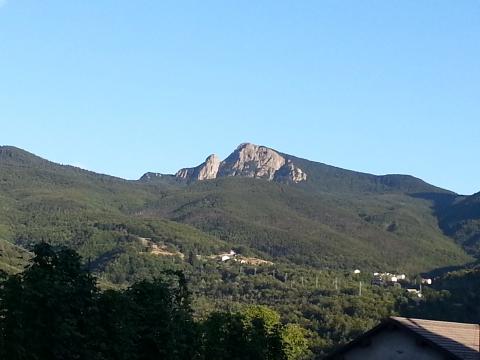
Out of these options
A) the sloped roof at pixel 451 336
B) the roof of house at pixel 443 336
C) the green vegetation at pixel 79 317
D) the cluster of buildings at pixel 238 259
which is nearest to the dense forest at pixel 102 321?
the green vegetation at pixel 79 317

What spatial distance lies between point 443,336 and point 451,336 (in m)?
0.56

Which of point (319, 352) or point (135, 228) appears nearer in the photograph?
point (319, 352)

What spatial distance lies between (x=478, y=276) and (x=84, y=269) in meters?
85.2

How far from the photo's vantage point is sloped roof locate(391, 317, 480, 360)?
937 inches

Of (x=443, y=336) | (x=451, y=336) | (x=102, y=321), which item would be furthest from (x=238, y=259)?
(x=102, y=321)

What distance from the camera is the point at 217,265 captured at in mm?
178000

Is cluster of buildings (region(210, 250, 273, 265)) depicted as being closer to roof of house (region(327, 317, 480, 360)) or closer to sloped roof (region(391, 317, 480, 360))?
roof of house (region(327, 317, 480, 360))

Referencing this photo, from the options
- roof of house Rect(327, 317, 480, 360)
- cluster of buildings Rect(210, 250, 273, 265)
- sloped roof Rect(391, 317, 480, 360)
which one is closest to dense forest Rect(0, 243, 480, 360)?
roof of house Rect(327, 317, 480, 360)

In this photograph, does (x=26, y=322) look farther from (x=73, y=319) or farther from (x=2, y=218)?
(x=2, y=218)

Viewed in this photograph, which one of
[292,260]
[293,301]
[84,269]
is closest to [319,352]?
[293,301]

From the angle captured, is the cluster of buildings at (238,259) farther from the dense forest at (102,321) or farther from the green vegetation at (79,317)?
the green vegetation at (79,317)

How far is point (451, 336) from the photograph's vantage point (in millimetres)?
25188

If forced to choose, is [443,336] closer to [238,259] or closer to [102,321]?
[102,321]

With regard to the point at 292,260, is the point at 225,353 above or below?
below
